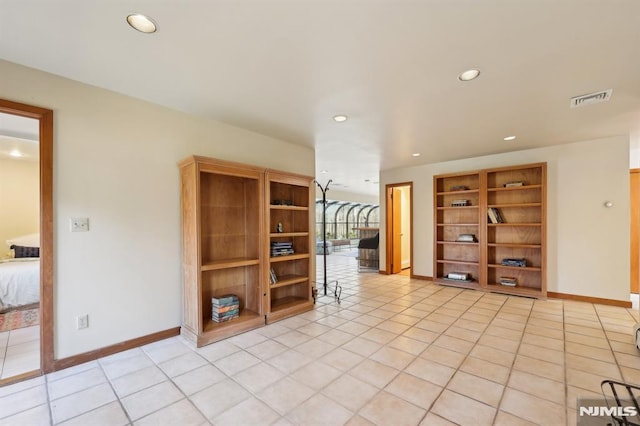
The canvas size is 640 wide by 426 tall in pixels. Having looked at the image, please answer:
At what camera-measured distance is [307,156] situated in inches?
185

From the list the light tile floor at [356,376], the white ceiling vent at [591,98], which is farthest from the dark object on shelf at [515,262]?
the white ceiling vent at [591,98]

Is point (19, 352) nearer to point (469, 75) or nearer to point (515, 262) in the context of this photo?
point (469, 75)

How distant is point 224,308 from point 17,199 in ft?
17.3

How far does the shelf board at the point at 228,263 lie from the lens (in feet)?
9.83

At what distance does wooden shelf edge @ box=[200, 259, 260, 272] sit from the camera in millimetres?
2986

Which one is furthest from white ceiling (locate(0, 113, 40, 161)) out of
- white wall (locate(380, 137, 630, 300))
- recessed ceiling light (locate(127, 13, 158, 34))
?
white wall (locate(380, 137, 630, 300))

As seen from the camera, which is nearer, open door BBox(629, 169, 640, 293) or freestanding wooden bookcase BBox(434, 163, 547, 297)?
freestanding wooden bookcase BBox(434, 163, 547, 297)

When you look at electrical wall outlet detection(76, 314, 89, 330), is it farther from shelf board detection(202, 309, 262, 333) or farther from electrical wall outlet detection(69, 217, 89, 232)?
shelf board detection(202, 309, 262, 333)

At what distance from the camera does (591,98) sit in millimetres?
2816

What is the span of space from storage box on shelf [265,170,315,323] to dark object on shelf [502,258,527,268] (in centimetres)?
343

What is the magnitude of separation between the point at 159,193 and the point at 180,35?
5.54ft

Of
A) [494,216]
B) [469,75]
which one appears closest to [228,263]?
[469,75]

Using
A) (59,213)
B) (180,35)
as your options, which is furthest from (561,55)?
(59,213)

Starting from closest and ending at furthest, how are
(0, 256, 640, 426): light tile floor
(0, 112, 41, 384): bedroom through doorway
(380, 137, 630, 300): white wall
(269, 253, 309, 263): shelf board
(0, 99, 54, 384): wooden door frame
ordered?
(0, 256, 640, 426): light tile floor → (0, 99, 54, 384): wooden door frame → (0, 112, 41, 384): bedroom through doorway → (269, 253, 309, 263): shelf board → (380, 137, 630, 300): white wall
